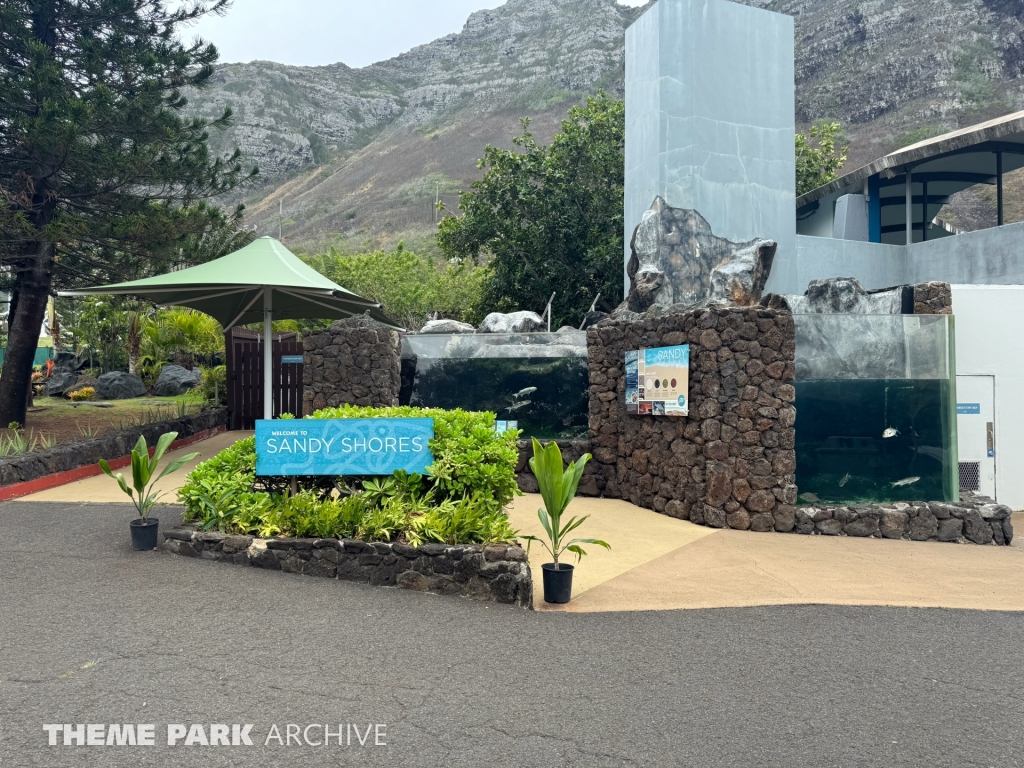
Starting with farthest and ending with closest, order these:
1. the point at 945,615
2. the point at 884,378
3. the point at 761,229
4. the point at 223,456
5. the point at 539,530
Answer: the point at 761,229, the point at 884,378, the point at 539,530, the point at 223,456, the point at 945,615

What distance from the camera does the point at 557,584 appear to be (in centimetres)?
582

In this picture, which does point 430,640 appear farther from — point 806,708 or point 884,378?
point 884,378

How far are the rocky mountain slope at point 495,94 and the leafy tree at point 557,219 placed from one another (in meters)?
33.6

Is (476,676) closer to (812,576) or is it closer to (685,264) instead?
(812,576)

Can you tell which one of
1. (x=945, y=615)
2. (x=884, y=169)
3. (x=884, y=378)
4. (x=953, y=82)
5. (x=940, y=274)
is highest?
(x=953, y=82)

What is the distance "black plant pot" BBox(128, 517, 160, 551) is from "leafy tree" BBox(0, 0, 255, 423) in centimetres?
788

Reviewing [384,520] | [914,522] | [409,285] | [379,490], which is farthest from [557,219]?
[384,520]

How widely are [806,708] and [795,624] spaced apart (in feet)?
5.25

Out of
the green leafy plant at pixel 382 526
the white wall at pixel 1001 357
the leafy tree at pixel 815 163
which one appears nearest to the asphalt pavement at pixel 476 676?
the green leafy plant at pixel 382 526

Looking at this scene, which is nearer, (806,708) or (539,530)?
(806,708)

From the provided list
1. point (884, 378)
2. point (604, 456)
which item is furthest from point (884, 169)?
point (604, 456)

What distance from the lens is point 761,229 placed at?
1449 centimetres

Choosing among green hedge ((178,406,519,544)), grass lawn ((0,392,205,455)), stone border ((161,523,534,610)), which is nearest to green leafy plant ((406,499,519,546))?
green hedge ((178,406,519,544))

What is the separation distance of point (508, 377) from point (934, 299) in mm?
6202
